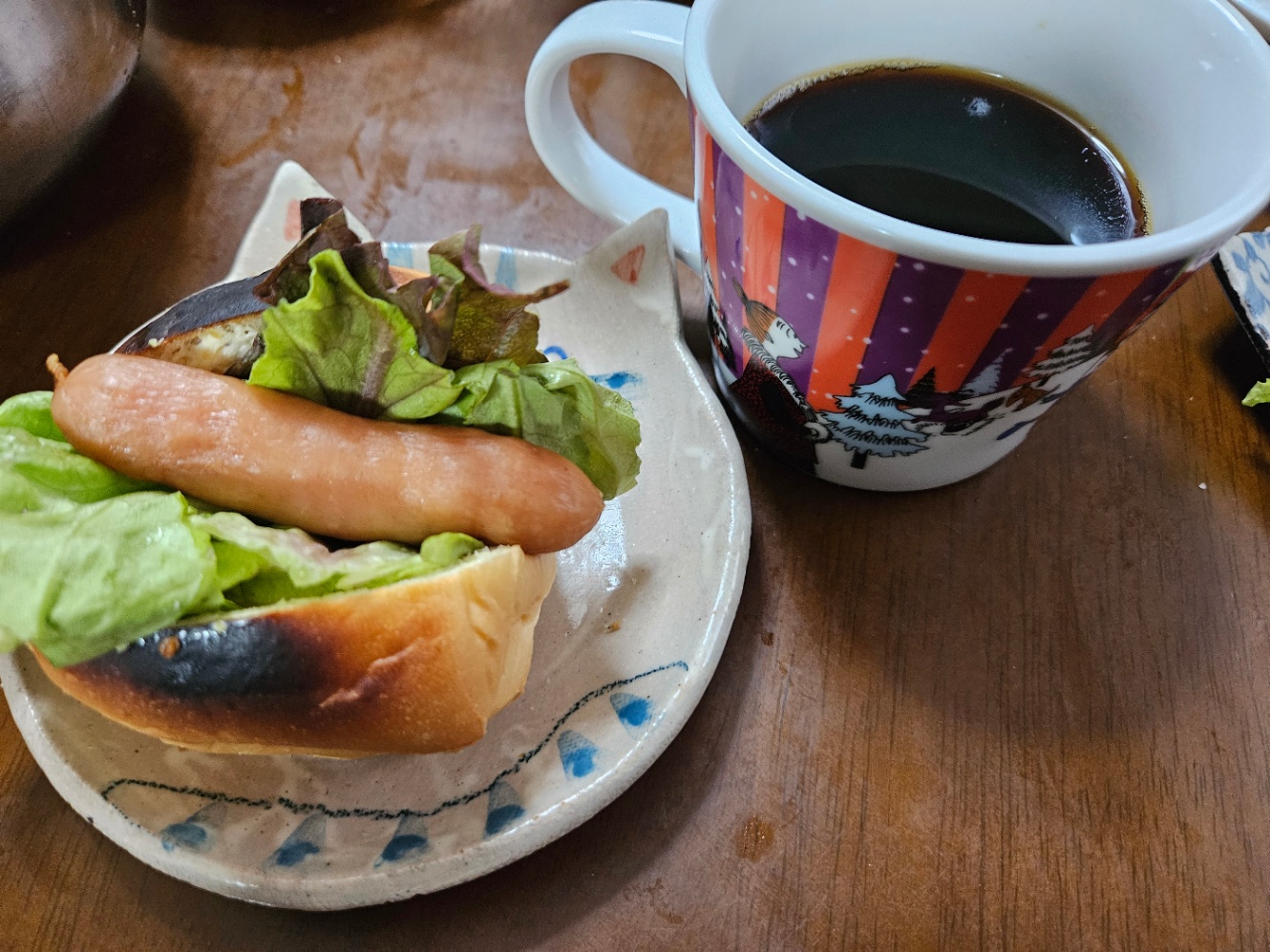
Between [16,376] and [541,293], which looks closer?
[541,293]

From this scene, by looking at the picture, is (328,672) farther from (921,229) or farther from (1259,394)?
(1259,394)

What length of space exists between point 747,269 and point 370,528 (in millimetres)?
395

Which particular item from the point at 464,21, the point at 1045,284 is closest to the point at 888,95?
the point at 1045,284

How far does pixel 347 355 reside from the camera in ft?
2.56

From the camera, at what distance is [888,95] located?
2.81 ft

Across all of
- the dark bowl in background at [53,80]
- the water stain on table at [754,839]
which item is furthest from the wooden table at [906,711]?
the dark bowl in background at [53,80]

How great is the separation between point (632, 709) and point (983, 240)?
48 centimetres

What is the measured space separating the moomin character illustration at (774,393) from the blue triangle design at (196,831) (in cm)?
63

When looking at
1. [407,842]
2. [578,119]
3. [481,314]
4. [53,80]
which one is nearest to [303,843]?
[407,842]

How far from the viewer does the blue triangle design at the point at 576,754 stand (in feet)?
Result: 2.44

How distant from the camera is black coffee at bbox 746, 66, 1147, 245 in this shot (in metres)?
0.77

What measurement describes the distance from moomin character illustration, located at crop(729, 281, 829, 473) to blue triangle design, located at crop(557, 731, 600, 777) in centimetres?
37

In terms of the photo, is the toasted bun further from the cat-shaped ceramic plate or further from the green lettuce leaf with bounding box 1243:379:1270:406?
the green lettuce leaf with bounding box 1243:379:1270:406

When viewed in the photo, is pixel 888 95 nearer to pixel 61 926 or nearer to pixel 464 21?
pixel 464 21
